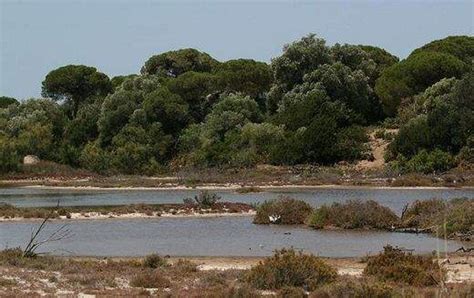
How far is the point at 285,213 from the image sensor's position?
38938mm

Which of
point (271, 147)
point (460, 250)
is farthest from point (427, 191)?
point (460, 250)

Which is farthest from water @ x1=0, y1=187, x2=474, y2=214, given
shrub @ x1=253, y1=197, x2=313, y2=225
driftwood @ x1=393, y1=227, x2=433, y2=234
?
driftwood @ x1=393, y1=227, x2=433, y2=234

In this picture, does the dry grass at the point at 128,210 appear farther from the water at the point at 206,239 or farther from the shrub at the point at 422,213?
the shrub at the point at 422,213

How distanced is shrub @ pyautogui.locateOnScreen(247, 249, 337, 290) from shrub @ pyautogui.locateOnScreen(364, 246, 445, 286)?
5.37 feet

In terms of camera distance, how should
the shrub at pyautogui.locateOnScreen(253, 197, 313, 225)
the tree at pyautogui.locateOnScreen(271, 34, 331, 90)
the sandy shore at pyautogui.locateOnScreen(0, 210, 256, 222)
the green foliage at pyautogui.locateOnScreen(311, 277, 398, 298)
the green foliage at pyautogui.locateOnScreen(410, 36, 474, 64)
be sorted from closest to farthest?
the green foliage at pyautogui.locateOnScreen(311, 277, 398, 298) → the shrub at pyautogui.locateOnScreen(253, 197, 313, 225) → the sandy shore at pyautogui.locateOnScreen(0, 210, 256, 222) → the tree at pyautogui.locateOnScreen(271, 34, 331, 90) → the green foliage at pyautogui.locateOnScreen(410, 36, 474, 64)

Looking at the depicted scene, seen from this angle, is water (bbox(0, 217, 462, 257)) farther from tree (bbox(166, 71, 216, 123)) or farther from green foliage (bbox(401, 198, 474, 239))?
tree (bbox(166, 71, 216, 123))

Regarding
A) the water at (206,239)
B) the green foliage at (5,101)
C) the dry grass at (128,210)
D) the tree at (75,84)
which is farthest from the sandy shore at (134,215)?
the green foliage at (5,101)

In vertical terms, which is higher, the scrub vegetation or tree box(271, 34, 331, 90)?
tree box(271, 34, 331, 90)

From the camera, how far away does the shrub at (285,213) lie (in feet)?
127

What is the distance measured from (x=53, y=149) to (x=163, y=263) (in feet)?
219

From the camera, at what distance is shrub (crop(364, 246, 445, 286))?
64.4ft

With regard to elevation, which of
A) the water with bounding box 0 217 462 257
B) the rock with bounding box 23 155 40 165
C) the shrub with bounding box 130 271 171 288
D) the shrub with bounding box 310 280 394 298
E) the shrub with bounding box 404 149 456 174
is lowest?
the water with bounding box 0 217 462 257

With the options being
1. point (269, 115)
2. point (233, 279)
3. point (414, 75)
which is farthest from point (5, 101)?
point (233, 279)

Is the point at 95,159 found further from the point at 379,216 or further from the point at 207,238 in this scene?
the point at 379,216
